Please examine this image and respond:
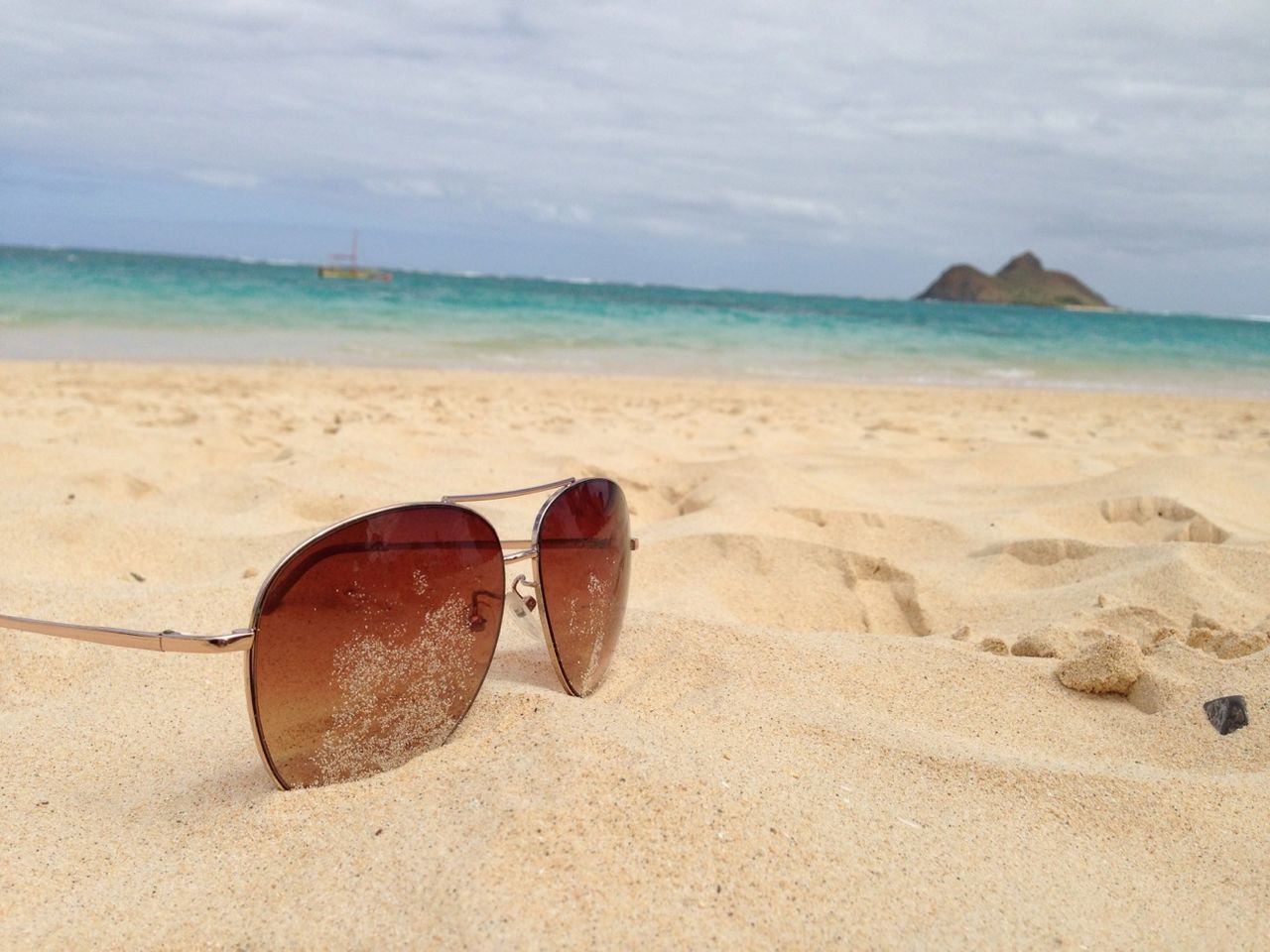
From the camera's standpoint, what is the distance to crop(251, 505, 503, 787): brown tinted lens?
3.65ft

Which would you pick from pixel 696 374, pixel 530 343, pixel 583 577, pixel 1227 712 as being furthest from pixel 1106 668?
pixel 530 343

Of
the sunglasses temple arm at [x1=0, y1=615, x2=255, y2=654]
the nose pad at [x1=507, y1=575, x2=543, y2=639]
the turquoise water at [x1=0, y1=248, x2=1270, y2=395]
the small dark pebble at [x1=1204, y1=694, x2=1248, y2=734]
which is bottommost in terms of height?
the small dark pebble at [x1=1204, y1=694, x2=1248, y2=734]

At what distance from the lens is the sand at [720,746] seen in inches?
37.4

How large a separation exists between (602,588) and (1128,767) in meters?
0.80

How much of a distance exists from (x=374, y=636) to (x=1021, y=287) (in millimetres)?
58183

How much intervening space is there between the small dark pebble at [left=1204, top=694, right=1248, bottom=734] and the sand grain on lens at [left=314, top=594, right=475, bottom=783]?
3.59 feet

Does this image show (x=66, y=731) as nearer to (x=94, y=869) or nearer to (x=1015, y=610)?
(x=94, y=869)

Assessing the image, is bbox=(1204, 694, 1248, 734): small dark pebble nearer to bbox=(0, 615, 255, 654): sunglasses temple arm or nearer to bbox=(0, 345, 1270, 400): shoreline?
bbox=(0, 615, 255, 654): sunglasses temple arm

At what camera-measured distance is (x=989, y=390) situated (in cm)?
981

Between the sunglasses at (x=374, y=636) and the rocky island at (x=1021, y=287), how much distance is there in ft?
187

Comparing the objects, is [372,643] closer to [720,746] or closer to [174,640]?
[174,640]

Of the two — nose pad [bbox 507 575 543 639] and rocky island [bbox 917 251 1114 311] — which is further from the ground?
rocky island [bbox 917 251 1114 311]

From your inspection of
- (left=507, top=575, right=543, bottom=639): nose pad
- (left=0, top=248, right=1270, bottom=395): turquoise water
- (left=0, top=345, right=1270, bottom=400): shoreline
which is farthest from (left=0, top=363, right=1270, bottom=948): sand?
(left=0, top=248, right=1270, bottom=395): turquoise water

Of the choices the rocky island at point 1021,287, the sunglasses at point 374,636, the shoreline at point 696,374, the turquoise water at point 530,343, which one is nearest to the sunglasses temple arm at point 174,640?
the sunglasses at point 374,636
